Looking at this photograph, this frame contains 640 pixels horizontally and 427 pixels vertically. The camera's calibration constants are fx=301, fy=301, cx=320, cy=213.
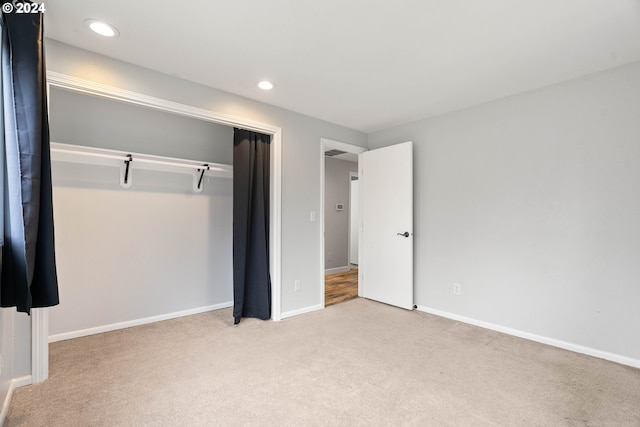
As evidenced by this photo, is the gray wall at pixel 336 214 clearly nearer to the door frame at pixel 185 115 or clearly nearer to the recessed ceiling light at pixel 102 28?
the door frame at pixel 185 115

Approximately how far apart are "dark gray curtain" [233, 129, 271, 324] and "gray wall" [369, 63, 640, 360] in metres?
1.93

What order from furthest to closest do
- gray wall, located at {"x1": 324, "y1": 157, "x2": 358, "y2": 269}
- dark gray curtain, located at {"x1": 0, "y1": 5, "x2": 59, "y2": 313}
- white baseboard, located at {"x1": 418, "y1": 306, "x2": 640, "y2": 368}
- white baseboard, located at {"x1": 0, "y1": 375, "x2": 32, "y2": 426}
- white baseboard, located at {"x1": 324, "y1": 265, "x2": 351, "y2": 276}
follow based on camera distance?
1. gray wall, located at {"x1": 324, "y1": 157, "x2": 358, "y2": 269}
2. white baseboard, located at {"x1": 324, "y1": 265, "x2": 351, "y2": 276}
3. white baseboard, located at {"x1": 418, "y1": 306, "x2": 640, "y2": 368}
4. white baseboard, located at {"x1": 0, "y1": 375, "x2": 32, "y2": 426}
5. dark gray curtain, located at {"x1": 0, "y1": 5, "x2": 59, "y2": 313}

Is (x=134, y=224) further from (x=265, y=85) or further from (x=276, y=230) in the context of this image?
(x=265, y=85)

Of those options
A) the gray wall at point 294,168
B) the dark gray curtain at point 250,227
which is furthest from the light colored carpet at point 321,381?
the gray wall at point 294,168

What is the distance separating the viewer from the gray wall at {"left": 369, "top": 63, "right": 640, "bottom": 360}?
241 centimetres

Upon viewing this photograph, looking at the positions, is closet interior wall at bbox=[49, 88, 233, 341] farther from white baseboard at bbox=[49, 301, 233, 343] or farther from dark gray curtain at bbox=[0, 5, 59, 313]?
dark gray curtain at bbox=[0, 5, 59, 313]

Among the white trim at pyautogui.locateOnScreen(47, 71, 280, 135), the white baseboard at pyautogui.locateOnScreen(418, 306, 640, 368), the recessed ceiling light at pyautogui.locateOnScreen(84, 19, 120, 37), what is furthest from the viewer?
the white baseboard at pyautogui.locateOnScreen(418, 306, 640, 368)

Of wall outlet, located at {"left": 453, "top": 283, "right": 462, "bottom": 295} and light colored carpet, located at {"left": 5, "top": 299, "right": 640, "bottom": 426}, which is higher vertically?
wall outlet, located at {"left": 453, "top": 283, "right": 462, "bottom": 295}

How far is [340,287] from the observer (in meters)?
4.86

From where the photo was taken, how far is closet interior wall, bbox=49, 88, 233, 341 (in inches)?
108

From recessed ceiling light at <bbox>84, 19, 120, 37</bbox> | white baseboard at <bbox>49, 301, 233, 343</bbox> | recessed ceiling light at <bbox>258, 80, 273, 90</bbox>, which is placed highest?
recessed ceiling light at <bbox>84, 19, 120, 37</bbox>

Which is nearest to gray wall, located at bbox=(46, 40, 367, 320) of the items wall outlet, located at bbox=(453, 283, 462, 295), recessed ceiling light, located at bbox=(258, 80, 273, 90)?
recessed ceiling light, located at bbox=(258, 80, 273, 90)

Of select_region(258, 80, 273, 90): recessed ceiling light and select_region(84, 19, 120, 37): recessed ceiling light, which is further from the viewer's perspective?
select_region(258, 80, 273, 90): recessed ceiling light

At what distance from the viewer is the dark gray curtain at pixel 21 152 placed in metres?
1.54
